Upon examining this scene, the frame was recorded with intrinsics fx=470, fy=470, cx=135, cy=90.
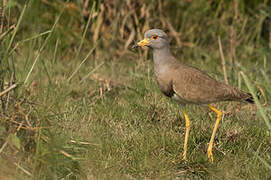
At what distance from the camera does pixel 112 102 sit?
4.33m

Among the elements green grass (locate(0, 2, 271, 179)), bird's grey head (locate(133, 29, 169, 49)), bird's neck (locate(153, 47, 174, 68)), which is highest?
bird's grey head (locate(133, 29, 169, 49))

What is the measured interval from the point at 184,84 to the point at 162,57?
30cm

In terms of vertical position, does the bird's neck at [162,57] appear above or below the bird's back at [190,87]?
above

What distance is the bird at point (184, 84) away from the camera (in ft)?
11.2

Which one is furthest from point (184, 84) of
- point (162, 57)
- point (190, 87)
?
point (162, 57)

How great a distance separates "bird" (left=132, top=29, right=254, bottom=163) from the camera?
342 centimetres

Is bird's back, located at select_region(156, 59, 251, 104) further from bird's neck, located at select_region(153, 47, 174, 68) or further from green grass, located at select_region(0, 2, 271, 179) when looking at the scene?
green grass, located at select_region(0, 2, 271, 179)

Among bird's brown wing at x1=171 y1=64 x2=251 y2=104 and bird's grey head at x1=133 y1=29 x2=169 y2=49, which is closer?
bird's brown wing at x1=171 y1=64 x2=251 y2=104

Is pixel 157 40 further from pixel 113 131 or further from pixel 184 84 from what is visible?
pixel 113 131

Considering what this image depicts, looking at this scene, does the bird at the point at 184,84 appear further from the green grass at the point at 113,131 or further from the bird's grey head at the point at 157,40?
the green grass at the point at 113,131

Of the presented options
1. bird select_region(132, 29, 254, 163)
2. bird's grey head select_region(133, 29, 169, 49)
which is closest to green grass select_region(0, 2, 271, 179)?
bird select_region(132, 29, 254, 163)

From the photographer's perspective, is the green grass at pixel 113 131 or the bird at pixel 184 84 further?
the bird at pixel 184 84

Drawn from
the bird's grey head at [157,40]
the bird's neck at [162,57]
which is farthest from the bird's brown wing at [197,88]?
the bird's grey head at [157,40]

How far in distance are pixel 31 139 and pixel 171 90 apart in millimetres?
1093
